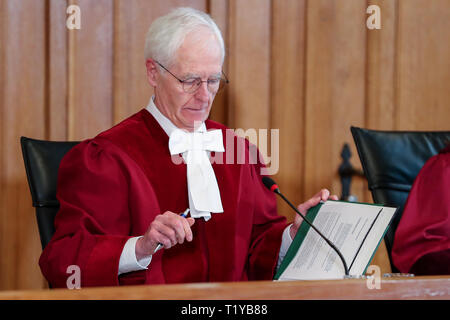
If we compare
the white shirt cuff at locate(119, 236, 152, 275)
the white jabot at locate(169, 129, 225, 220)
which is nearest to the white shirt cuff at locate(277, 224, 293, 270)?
the white jabot at locate(169, 129, 225, 220)

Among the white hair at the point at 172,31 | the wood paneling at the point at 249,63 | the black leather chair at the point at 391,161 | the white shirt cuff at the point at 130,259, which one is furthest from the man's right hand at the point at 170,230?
the wood paneling at the point at 249,63

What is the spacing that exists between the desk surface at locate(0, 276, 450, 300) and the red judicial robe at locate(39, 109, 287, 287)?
2.55ft

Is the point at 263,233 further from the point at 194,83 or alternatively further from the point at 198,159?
the point at 194,83

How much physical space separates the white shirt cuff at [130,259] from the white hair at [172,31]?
2.16 feet

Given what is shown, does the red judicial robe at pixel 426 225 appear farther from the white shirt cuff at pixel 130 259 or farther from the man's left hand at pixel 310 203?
the white shirt cuff at pixel 130 259

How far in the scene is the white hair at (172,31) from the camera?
84.4 inches

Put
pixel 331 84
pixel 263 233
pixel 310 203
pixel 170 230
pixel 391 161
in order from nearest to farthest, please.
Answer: pixel 170 230 → pixel 310 203 → pixel 263 233 → pixel 391 161 → pixel 331 84

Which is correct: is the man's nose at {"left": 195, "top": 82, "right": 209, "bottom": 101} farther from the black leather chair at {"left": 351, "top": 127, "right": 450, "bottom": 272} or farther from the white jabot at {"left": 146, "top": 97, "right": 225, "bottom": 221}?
the black leather chair at {"left": 351, "top": 127, "right": 450, "bottom": 272}

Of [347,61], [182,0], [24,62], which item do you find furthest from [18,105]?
[347,61]

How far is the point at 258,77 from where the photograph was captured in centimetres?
302

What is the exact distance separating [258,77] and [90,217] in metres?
1.33

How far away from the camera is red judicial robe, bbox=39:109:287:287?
192cm

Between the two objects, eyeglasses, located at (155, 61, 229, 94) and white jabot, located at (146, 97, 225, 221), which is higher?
eyeglasses, located at (155, 61, 229, 94)

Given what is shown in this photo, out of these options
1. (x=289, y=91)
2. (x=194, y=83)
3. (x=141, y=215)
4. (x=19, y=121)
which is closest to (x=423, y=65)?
(x=289, y=91)
